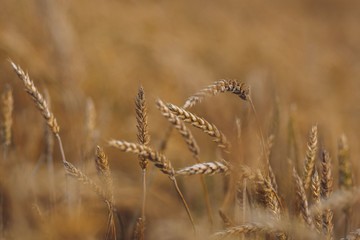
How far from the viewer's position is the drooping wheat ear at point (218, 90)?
0.59 metres

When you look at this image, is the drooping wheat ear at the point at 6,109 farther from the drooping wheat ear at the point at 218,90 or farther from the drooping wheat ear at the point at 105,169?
the drooping wheat ear at the point at 218,90

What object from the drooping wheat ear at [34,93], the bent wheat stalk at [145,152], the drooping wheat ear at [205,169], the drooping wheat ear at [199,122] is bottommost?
the drooping wheat ear at [205,169]

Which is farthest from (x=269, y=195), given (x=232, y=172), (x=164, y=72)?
(x=164, y=72)

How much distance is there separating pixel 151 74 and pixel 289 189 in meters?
1.55

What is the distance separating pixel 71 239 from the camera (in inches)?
21.4

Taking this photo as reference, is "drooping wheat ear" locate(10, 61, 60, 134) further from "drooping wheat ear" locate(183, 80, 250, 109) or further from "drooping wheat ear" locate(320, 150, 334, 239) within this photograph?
"drooping wheat ear" locate(320, 150, 334, 239)

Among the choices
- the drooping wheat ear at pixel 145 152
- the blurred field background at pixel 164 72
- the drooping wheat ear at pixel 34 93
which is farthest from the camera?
the blurred field background at pixel 164 72

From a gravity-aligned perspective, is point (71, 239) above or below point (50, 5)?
below

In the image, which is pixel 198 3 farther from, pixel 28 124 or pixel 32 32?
pixel 28 124

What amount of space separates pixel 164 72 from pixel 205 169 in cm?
189

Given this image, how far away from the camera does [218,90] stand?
1.96ft

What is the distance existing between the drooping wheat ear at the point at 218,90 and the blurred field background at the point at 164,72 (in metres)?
0.13

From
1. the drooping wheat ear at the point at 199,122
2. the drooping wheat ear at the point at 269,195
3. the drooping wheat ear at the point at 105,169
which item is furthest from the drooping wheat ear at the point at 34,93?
the drooping wheat ear at the point at 269,195

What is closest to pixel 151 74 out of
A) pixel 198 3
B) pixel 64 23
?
pixel 64 23
